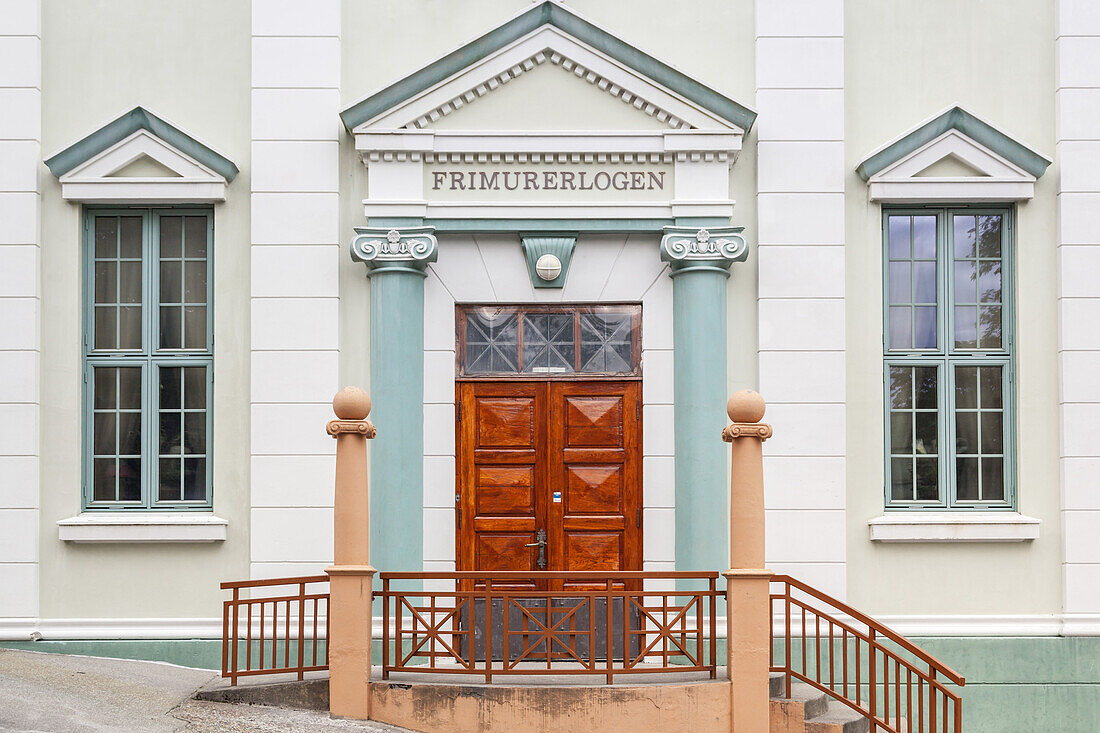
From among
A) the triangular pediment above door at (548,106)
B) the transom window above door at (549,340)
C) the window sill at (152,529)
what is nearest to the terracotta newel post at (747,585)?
the transom window above door at (549,340)

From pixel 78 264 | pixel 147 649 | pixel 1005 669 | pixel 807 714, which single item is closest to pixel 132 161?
pixel 78 264

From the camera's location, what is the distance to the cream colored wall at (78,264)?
970cm

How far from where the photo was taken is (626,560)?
975cm

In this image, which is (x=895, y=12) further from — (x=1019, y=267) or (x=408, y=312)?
(x=408, y=312)

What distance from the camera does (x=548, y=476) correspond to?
32.2 ft

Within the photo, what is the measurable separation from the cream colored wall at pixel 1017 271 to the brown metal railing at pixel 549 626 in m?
1.84

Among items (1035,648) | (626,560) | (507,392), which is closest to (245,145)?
(507,392)

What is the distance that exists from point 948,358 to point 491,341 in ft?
13.8

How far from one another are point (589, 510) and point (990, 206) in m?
4.67

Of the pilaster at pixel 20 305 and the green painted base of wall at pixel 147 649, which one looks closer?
the green painted base of wall at pixel 147 649

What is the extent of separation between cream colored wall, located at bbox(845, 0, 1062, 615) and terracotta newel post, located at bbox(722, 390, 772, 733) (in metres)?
2.20

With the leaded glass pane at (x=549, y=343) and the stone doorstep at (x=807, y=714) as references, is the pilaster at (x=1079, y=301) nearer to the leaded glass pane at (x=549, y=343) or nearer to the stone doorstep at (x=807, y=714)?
the stone doorstep at (x=807, y=714)

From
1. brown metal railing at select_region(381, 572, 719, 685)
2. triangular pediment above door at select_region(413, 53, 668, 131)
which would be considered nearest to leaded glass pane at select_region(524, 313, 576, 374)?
triangular pediment above door at select_region(413, 53, 668, 131)

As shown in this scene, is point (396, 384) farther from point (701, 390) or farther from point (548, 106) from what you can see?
point (548, 106)
